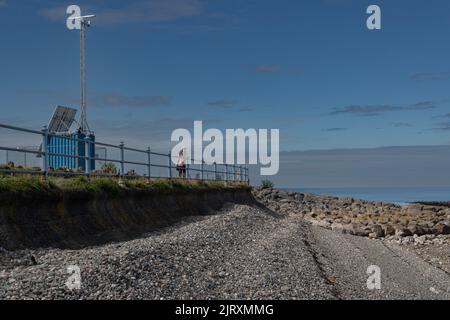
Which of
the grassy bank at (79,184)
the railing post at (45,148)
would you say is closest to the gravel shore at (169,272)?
the grassy bank at (79,184)

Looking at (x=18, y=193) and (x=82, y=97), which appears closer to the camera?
(x=18, y=193)

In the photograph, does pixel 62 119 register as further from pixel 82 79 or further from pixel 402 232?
pixel 402 232

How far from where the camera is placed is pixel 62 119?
27.5 metres

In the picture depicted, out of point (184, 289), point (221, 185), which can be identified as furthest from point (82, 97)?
point (184, 289)

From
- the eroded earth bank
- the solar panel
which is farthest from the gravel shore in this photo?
the solar panel

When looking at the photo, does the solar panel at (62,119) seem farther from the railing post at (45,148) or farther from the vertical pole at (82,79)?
the railing post at (45,148)

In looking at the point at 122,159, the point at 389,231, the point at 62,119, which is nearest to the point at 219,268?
the point at 122,159

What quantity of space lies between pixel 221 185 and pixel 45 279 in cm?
2144

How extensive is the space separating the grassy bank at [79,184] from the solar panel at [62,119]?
23.7 feet

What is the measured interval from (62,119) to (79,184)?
45.2ft

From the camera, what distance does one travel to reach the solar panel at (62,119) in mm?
27000
